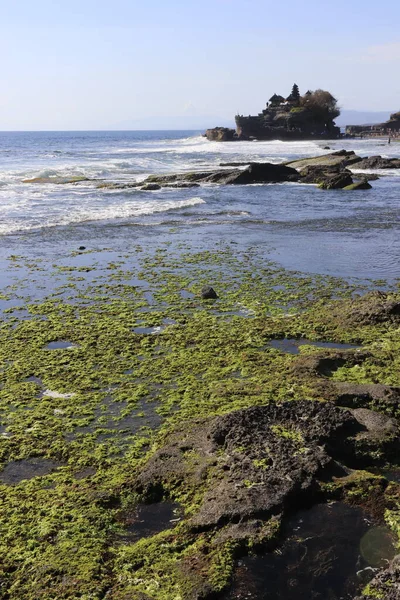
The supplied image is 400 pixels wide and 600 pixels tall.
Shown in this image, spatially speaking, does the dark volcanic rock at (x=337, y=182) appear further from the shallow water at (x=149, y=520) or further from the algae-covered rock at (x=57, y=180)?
the shallow water at (x=149, y=520)

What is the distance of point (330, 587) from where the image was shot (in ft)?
15.4

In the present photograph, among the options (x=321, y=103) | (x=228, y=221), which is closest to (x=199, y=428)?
(x=228, y=221)

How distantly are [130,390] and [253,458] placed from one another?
291cm

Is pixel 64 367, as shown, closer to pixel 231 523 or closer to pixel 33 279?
pixel 231 523

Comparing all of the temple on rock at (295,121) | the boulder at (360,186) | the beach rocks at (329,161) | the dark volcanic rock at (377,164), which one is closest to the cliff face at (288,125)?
the temple on rock at (295,121)

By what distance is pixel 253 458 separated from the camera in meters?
6.00

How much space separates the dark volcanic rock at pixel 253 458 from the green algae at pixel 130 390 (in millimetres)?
168

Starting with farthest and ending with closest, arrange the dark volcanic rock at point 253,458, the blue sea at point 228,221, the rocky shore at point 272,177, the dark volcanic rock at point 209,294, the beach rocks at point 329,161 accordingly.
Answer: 1. the beach rocks at point 329,161
2. the rocky shore at point 272,177
3. the blue sea at point 228,221
4. the dark volcanic rock at point 209,294
5. the dark volcanic rock at point 253,458

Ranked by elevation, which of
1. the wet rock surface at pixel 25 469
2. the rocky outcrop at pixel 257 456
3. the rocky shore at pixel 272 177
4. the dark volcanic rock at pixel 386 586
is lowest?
the wet rock surface at pixel 25 469

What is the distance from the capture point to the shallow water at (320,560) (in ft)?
15.3

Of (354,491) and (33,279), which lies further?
(33,279)

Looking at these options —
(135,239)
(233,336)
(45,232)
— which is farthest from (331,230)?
(233,336)

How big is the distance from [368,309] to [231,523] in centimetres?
691

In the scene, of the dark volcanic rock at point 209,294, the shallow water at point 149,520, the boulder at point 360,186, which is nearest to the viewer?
the shallow water at point 149,520
